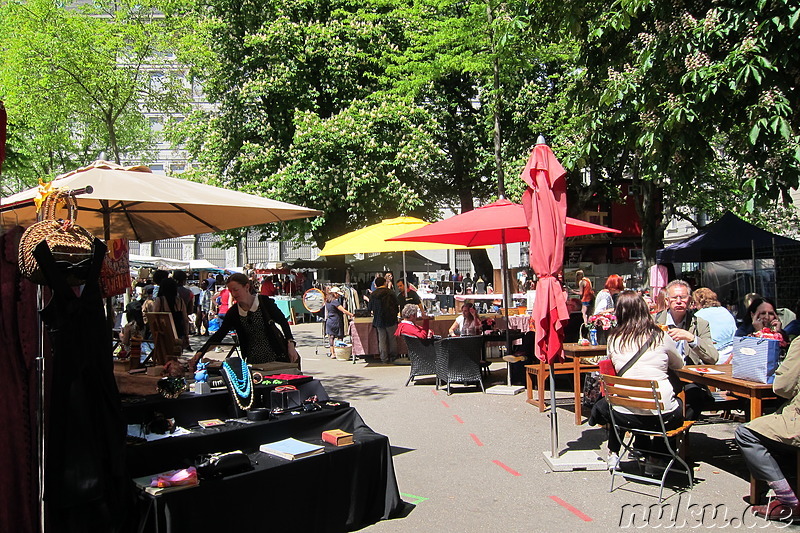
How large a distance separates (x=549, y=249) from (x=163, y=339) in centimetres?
374

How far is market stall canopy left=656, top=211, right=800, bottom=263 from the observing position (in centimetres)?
1560

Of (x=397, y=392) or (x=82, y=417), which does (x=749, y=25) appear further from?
(x=82, y=417)

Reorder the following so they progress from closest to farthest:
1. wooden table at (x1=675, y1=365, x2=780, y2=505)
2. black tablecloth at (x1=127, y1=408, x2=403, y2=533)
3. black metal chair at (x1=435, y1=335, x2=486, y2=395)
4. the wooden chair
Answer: black tablecloth at (x1=127, y1=408, x2=403, y2=533), wooden table at (x1=675, y1=365, x2=780, y2=505), the wooden chair, black metal chair at (x1=435, y1=335, x2=486, y2=395)

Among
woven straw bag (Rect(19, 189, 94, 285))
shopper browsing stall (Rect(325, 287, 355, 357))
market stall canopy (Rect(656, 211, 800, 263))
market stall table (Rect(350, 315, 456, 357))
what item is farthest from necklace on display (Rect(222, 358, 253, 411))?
market stall canopy (Rect(656, 211, 800, 263))

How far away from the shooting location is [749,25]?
6.89m

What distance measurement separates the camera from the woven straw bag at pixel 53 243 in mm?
3139

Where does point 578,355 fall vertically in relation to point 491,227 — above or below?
below

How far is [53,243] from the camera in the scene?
10.4ft

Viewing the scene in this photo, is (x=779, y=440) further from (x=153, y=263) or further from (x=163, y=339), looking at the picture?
(x=153, y=263)

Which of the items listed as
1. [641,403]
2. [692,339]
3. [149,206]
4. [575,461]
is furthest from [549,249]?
[149,206]

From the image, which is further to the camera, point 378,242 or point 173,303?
point 378,242

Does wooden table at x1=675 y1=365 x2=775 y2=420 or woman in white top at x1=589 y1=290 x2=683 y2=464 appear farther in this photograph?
woman in white top at x1=589 y1=290 x2=683 y2=464

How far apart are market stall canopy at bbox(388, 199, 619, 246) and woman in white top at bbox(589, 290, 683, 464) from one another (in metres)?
3.54

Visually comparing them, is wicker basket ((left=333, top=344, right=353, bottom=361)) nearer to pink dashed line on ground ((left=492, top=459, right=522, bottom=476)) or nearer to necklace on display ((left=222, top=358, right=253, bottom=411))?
pink dashed line on ground ((left=492, top=459, right=522, bottom=476))
